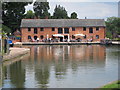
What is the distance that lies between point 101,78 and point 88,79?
32.3 inches

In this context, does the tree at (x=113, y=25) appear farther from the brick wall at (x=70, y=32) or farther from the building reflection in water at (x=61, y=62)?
the building reflection in water at (x=61, y=62)

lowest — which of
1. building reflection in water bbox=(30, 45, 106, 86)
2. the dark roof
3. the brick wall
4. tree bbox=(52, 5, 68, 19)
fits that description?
building reflection in water bbox=(30, 45, 106, 86)

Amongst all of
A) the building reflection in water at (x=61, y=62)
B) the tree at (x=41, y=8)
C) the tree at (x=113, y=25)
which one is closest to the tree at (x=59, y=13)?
the tree at (x=41, y=8)

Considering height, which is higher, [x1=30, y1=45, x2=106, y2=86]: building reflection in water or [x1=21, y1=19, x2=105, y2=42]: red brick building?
[x1=21, y1=19, x2=105, y2=42]: red brick building

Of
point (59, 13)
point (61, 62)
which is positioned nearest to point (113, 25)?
point (59, 13)

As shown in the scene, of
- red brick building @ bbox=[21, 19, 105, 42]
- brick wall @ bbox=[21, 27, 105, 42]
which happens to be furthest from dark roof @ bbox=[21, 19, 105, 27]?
brick wall @ bbox=[21, 27, 105, 42]

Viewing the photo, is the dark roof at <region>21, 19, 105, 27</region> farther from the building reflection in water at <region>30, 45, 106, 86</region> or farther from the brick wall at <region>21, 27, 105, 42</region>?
Result: the building reflection in water at <region>30, 45, 106, 86</region>

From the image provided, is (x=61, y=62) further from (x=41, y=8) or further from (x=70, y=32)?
(x=41, y=8)

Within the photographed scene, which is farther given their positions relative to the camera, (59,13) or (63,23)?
(59,13)

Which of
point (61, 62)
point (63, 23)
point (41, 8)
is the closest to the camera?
point (61, 62)

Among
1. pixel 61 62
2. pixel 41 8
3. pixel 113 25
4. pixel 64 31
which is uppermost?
pixel 41 8

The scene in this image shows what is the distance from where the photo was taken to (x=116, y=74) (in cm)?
1939

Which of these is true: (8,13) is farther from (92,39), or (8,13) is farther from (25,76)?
(25,76)

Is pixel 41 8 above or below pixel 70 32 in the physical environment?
above
